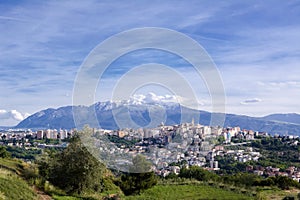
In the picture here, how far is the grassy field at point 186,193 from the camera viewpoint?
56.1 ft

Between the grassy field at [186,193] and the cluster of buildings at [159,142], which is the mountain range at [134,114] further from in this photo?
the grassy field at [186,193]

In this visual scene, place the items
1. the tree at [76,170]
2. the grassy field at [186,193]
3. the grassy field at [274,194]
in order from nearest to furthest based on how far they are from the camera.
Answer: the tree at [76,170], the grassy field at [186,193], the grassy field at [274,194]

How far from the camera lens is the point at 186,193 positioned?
60.0ft

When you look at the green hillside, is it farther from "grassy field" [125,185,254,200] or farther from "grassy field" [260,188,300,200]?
"grassy field" [260,188,300,200]

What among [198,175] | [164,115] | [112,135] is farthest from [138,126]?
[198,175]

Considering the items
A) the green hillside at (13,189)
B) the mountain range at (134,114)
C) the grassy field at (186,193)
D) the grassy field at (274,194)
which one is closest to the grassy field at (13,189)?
the green hillside at (13,189)

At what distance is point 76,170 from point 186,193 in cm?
579

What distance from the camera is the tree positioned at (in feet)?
53.9

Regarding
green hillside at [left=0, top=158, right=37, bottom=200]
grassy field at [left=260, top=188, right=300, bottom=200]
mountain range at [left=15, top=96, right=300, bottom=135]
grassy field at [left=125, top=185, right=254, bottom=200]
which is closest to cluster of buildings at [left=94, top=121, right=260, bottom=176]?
mountain range at [left=15, top=96, right=300, bottom=135]

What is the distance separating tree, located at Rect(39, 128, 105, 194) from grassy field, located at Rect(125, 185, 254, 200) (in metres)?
1.90

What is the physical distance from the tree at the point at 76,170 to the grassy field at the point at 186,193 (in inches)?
75.0

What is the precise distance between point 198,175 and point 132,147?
8947mm

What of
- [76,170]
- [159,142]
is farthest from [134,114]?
[76,170]

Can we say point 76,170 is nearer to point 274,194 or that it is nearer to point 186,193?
point 186,193
